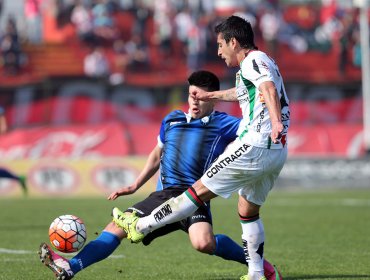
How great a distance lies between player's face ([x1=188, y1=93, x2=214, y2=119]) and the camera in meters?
7.90

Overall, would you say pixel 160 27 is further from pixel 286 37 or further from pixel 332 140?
pixel 332 140

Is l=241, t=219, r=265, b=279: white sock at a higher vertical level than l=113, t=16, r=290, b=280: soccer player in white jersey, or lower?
lower

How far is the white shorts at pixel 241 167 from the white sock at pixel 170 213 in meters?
0.23

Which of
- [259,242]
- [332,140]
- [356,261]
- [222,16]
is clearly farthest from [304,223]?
[222,16]

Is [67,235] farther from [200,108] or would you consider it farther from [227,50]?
[227,50]

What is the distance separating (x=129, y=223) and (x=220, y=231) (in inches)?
240

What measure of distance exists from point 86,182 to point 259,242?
15559 mm

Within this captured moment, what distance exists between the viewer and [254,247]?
7.30 metres

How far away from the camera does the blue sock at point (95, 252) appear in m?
7.01

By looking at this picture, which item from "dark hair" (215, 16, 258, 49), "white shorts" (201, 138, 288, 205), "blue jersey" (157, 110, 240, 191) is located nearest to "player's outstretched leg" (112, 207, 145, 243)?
"white shorts" (201, 138, 288, 205)

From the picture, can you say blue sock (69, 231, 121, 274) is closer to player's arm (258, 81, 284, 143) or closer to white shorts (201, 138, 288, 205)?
white shorts (201, 138, 288, 205)

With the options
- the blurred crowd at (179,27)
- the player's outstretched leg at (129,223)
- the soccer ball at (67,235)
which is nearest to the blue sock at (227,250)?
the player's outstretched leg at (129,223)

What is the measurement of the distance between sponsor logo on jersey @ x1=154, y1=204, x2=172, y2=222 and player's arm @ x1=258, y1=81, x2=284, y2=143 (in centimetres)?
117

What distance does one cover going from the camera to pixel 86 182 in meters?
22.5
